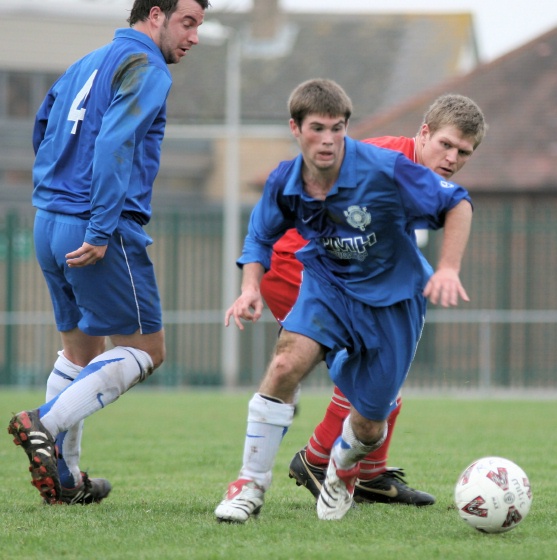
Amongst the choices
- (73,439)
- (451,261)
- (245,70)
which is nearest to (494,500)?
(451,261)

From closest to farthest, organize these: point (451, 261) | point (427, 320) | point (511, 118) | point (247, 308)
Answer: point (451, 261) → point (247, 308) → point (427, 320) → point (511, 118)

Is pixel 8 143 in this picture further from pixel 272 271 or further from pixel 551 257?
pixel 272 271

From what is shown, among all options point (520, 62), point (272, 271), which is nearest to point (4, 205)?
point (520, 62)

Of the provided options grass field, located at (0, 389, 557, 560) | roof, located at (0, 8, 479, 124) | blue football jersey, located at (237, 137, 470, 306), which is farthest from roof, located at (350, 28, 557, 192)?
blue football jersey, located at (237, 137, 470, 306)

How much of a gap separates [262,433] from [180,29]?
6.36ft

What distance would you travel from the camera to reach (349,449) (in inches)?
205

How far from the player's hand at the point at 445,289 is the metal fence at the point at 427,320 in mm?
13550

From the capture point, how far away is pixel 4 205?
2700 centimetres

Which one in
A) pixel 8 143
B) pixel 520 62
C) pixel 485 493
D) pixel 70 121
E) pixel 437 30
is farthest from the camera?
pixel 437 30

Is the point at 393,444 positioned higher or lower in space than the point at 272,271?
lower

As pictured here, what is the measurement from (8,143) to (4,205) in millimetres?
2093

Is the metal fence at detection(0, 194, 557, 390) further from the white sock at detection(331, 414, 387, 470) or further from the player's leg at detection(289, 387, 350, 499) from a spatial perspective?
the white sock at detection(331, 414, 387, 470)

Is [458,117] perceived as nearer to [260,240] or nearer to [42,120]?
[260,240]

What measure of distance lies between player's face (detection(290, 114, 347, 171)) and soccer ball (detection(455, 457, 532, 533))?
1.43 metres
